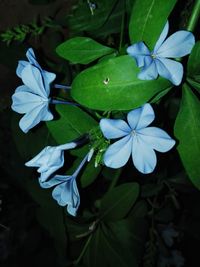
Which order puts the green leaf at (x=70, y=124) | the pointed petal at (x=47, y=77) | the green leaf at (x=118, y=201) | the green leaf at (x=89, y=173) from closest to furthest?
the pointed petal at (x=47, y=77) → the green leaf at (x=70, y=124) → the green leaf at (x=89, y=173) → the green leaf at (x=118, y=201)

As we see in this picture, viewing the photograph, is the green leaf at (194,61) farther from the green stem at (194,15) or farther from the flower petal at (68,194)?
the flower petal at (68,194)

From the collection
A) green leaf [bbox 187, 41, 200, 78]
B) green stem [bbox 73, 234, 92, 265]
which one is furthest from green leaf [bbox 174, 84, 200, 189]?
green stem [bbox 73, 234, 92, 265]

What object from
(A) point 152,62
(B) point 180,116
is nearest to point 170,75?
(A) point 152,62

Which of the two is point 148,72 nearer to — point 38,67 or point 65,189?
point 38,67

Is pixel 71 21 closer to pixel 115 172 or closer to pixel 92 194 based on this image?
pixel 115 172

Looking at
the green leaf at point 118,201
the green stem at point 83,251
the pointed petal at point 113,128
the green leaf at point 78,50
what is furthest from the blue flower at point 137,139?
the green stem at point 83,251

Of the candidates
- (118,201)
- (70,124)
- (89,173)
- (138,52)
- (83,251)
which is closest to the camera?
(138,52)

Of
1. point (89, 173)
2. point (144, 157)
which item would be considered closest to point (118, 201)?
point (89, 173)
